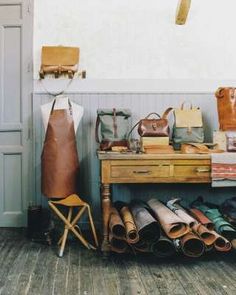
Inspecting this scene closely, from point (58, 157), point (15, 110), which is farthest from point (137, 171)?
point (15, 110)

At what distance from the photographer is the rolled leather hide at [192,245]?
3.06 m

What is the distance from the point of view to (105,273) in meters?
2.96

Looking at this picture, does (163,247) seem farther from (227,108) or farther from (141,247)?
(227,108)

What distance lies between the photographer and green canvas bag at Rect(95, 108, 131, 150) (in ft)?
12.0

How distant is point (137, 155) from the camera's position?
10.7 feet

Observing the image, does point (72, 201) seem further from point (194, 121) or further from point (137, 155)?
point (194, 121)

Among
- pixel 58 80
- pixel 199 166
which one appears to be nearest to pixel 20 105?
pixel 58 80

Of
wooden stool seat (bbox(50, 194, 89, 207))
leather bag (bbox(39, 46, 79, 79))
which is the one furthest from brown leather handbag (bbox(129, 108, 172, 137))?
leather bag (bbox(39, 46, 79, 79))

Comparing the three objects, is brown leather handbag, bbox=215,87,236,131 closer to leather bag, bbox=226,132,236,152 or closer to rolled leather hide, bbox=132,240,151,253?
leather bag, bbox=226,132,236,152

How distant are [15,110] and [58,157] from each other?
881 millimetres

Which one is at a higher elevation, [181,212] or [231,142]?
[231,142]

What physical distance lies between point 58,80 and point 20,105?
19.5 inches

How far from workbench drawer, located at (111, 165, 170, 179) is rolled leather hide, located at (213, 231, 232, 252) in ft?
2.26

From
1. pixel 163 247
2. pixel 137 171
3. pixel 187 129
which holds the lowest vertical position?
pixel 163 247
